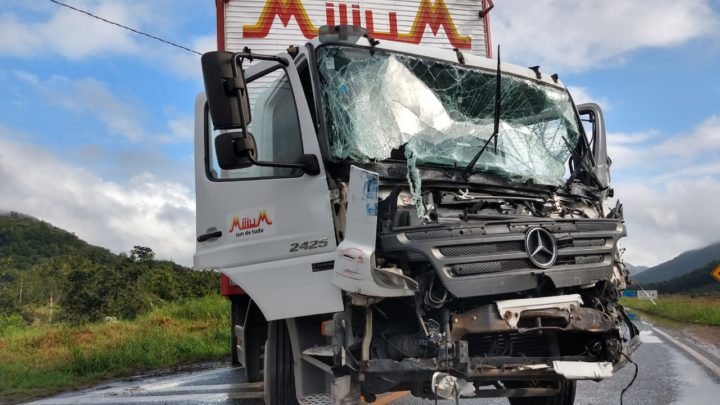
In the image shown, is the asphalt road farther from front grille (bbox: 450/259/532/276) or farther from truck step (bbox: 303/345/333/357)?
front grille (bbox: 450/259/532/276)

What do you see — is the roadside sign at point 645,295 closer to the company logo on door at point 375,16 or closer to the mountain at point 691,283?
the company logo on door at point 375,16

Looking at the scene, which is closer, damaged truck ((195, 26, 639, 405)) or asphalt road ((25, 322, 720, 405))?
damaged truck ((195, 26, 639, 405))

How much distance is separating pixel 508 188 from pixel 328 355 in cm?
148

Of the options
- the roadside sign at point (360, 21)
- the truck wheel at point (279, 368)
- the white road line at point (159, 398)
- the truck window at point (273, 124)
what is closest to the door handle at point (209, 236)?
the truck window at point (273, 124)

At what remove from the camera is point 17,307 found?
36.9m

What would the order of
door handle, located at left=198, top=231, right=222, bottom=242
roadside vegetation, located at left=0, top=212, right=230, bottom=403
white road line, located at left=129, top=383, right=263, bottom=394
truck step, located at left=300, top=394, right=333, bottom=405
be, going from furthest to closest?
roadside vegetation, located at left=0, top=212, right=230, bottom=403 < white road line, located at left=129, top=383, right=263, bottom=394 < door handle, located at left=198, top=231, right=222, bottom=242 < truck step, located at left=300, top=394, right=333, bottom=405

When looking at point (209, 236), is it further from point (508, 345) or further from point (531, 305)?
point (531, 305)

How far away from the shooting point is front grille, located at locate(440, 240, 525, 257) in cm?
334

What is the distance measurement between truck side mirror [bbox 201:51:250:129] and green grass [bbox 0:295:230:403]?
5.94m

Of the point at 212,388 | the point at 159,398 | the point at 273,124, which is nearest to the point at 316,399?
the point at 273,124

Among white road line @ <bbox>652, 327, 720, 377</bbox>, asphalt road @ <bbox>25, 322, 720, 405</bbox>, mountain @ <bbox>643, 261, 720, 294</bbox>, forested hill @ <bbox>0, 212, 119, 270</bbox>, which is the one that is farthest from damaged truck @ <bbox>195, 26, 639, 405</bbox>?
mountain @ <bbox>643, 261, 720, 294</bbox>

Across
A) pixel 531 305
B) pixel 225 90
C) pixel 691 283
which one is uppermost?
pixel 691 283

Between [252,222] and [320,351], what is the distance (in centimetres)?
105

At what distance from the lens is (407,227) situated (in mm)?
3373
